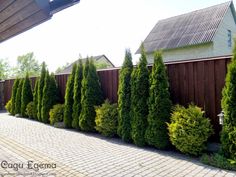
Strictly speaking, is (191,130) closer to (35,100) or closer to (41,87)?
(41,87)

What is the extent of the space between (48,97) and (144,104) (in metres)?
5.13

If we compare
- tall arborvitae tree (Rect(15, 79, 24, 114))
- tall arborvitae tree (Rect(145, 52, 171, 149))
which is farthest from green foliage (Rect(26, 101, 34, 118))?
tall arborvitae tree (Rect(145, 52, 171, 149))

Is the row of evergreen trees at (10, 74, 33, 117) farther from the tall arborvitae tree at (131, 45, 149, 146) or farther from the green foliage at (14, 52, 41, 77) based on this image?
the green foliage at (14, 52, 41, 77)

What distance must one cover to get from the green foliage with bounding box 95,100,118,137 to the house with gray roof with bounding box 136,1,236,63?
802 cm

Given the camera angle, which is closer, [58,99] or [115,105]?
[115,105]

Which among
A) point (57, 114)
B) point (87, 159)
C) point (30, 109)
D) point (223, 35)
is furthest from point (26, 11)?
point (223, 35)

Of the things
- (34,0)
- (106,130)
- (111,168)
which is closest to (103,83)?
(106,130)

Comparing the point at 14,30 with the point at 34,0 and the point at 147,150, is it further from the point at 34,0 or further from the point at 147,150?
the point at 147,150

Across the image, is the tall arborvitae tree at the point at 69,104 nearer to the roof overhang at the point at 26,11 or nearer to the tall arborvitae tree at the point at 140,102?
the tall arborvitae tree at the point at 140,102

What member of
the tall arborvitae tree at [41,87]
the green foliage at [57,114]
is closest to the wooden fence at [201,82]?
the green foliage at [57,114]

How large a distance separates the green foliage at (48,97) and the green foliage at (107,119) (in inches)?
132

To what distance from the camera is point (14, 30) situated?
8.65 feet

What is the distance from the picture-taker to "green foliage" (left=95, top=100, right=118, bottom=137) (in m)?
6.92

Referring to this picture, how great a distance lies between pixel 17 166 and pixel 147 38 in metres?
15.5
